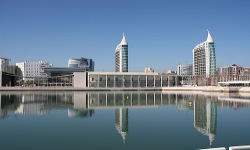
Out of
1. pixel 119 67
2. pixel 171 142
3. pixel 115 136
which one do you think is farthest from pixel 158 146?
pixel 119 67

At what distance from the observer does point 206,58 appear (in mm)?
105688

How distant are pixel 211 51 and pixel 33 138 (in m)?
105

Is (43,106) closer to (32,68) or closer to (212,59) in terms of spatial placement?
(212,59)

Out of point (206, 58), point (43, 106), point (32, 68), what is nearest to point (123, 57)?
point (206, 58)

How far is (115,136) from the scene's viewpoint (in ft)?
38.0

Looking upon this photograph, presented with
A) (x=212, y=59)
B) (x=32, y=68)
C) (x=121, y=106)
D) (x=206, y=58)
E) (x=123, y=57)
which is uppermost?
(x=123, y=57)

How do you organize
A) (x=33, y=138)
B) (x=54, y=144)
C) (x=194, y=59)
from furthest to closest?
1. (x=194, y=59)
2. (x=33, y=138)
3. (x=54, y=144)

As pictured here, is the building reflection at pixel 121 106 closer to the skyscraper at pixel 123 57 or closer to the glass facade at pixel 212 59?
the glass facade at pixel 212 59

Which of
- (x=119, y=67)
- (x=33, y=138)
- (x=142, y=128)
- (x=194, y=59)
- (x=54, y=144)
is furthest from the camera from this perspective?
(x=194, y=59)

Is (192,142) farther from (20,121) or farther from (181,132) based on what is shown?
(20,121)

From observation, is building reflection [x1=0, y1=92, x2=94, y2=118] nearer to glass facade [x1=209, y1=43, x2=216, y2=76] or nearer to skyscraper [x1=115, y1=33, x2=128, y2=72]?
skyscraper [x1=115, y1=33, x2=128, y2=72]

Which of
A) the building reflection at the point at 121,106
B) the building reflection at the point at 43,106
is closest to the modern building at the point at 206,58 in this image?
the building reflection at the point at 121,106

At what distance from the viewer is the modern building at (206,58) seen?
10406 centimetres

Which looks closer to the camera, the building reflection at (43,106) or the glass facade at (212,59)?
the building reflection at (43,106)
